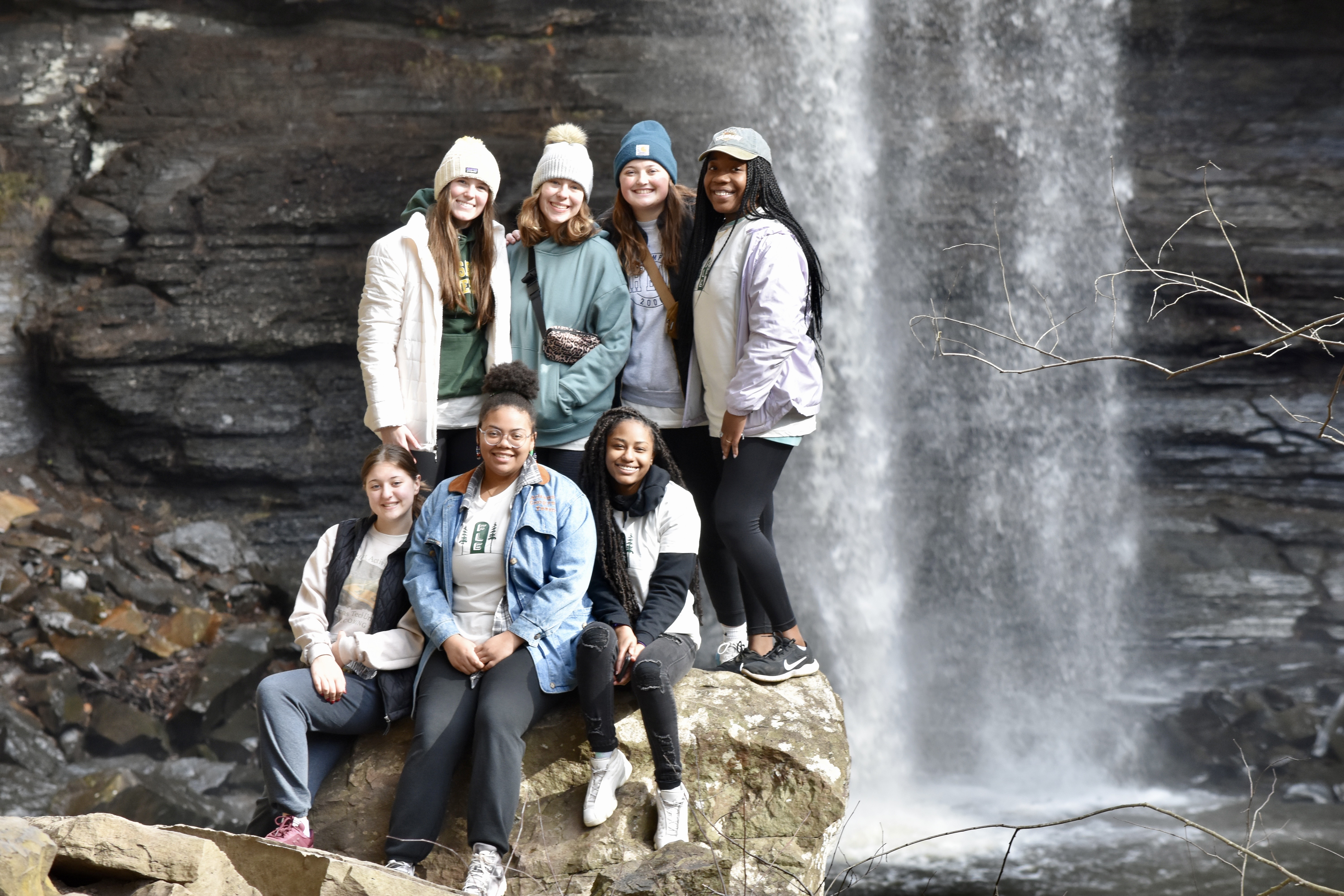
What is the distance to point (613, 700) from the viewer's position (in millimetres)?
3109

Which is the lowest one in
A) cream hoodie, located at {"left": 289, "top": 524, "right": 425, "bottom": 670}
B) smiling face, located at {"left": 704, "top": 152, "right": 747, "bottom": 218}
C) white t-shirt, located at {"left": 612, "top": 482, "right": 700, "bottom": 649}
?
cream hoodie, located at {"left": 289, "top": 524, "right": 425, "bottom": 670}

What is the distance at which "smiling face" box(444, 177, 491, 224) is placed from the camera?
142 inches

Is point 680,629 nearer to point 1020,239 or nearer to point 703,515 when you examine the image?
point 703,515

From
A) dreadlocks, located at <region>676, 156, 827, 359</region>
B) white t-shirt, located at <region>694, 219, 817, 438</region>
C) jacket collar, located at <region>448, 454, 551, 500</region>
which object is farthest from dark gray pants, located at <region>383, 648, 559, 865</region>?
dreadlocks, located at <region>676, 156, 827, 359</region>

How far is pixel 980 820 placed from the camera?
7410 millimetres

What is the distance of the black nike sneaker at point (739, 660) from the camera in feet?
12.0

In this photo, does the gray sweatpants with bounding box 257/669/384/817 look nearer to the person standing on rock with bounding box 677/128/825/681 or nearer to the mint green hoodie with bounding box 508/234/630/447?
the mint green hoodie with bounding box 508/234/630/447

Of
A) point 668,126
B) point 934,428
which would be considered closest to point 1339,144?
point 934,428

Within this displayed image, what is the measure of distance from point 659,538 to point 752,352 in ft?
2.13

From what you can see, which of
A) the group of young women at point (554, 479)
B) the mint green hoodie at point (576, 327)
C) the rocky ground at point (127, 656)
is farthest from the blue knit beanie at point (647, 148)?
the rocky ground at point (127, 656)

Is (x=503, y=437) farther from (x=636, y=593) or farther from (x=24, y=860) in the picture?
(x=24, y=860)

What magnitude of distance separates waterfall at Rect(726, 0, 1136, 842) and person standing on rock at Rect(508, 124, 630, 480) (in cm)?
588

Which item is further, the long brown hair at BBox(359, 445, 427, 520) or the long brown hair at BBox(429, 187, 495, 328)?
the long brown hair at BBox(429, 187, 495, 328)

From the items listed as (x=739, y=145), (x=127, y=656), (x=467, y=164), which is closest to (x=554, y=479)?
(x=467, y=164)
